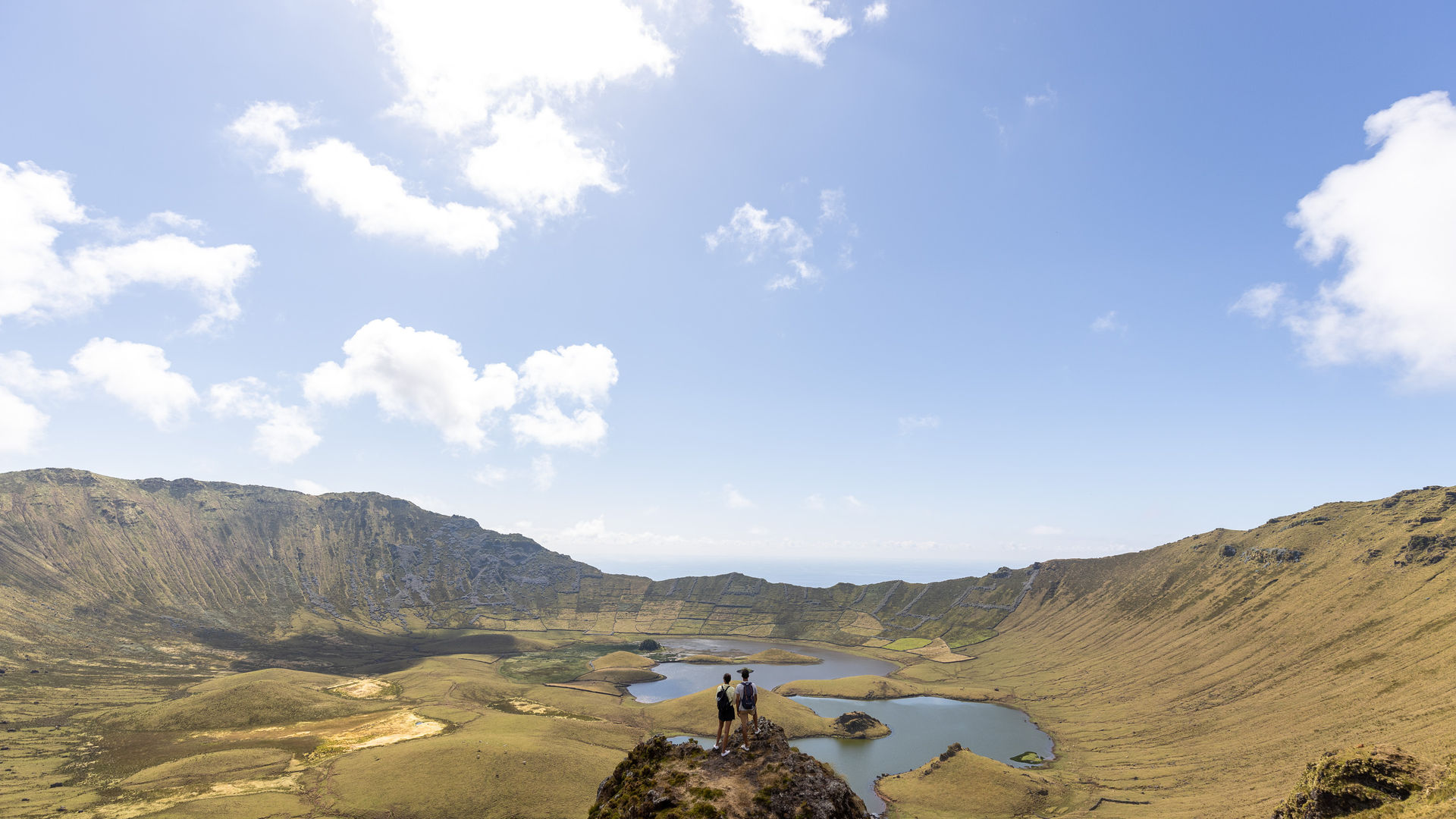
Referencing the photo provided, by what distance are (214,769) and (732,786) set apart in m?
139

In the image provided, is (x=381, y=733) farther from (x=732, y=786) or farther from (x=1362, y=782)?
(x=1362, y=782)

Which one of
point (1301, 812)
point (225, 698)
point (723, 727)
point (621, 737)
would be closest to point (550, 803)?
point (621, 737)

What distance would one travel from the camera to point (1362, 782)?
46.6 meters

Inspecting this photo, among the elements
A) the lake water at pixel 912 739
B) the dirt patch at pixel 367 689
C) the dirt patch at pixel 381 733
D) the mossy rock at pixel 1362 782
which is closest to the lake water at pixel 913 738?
the lake water at pixel 912 739

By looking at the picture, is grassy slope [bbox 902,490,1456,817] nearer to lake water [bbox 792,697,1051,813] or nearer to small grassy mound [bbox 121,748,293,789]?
lake water [bbox 792,697,1051,813]

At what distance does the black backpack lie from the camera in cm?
3127

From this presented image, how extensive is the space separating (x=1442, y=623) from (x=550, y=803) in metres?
193

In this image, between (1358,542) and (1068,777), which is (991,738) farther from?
(1358,542)

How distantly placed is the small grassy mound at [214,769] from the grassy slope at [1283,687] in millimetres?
164286

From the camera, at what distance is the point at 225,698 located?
151250 mm

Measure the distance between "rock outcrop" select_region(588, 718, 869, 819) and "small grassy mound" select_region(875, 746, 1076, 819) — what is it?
97604 mm

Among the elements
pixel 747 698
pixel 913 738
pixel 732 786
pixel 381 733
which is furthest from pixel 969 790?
pixel 381 733

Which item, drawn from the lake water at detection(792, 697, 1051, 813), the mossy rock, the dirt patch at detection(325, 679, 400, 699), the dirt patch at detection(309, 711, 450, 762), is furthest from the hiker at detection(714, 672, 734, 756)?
the dirt patch at detection(325, 679, 400, 699)

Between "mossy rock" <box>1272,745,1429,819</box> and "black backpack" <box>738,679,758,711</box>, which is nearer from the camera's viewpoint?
"black backpack" <box>738,679,758,711</box>
